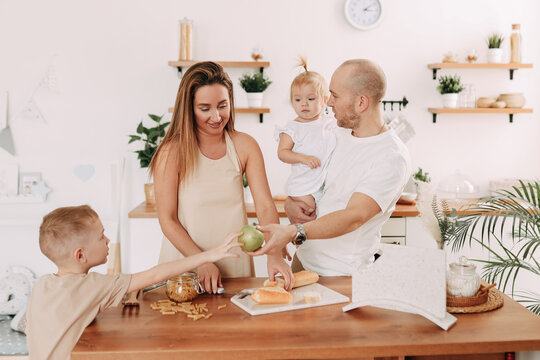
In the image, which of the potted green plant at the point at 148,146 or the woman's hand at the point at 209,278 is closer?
the woman's hand at the point at 209,278

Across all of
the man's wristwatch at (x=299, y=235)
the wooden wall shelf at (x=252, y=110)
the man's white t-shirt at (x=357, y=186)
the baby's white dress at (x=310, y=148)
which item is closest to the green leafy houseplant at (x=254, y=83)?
the wooden wall shelf at (x=252, y=110)

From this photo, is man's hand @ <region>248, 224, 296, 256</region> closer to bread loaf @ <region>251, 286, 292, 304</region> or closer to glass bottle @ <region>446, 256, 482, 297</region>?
bread loaf @ <region>251, 286, 292, 304</region>

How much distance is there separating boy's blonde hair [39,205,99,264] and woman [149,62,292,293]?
1.25 ft

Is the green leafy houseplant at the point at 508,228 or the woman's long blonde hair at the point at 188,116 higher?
the woman's long blonde hair at the point at 188,116

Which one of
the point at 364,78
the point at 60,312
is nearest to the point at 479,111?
the point at 364,78

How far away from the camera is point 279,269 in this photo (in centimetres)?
189

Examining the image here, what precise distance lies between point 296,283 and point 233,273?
0.41 m

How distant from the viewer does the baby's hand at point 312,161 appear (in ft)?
8.23

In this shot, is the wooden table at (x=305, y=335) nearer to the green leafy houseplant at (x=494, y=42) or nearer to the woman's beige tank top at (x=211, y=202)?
the woman's beige tank top at (x=211, y=202)

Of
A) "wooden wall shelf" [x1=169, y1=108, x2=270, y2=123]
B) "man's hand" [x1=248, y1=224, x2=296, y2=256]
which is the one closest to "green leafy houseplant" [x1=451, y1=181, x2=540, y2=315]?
"man's hand" [x1=248, y1=224, x2=296, y2=256]

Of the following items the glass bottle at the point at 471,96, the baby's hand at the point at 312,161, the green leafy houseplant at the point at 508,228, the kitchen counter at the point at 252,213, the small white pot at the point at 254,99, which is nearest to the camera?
the green leafy houseplant at the point at 508,228

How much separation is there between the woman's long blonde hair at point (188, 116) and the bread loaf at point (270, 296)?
1.87 feet

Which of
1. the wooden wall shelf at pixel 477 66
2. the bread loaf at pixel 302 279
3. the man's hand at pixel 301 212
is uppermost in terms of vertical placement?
the wooden wall shelf at pixel 477 66

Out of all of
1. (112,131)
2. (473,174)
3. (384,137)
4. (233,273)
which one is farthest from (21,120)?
(473,174)
